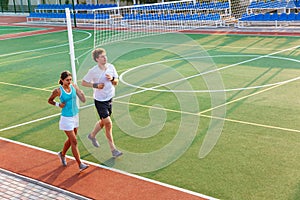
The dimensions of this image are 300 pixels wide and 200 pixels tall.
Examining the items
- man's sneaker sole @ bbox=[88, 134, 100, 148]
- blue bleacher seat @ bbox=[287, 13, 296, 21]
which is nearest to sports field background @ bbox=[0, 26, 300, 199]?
man's sneaker sole @ bbox=[88, 134, 100, 148]

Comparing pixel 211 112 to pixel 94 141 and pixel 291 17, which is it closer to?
pixel 94 141

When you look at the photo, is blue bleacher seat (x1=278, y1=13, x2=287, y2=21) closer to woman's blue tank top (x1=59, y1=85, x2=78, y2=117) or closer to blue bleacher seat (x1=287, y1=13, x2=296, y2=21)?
blue bleacher seat (x1=287, y1=13, x2=296, y2=21)

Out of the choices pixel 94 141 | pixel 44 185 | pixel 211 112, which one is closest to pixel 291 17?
pixel 211 112

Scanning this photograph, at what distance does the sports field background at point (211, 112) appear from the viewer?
7243 mm

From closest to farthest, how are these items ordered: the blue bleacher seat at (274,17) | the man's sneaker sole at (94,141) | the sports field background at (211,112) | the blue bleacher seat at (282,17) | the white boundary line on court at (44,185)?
the white boundary line on court at (44,185)
the sports field background at (211,112)
the man's sneaker sole at (94,141)
the blue bleacher seat at (282,17)
the blue bleacher seat at (274,17)

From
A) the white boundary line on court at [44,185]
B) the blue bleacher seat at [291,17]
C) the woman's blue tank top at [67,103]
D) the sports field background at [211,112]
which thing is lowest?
the white boundary line on court at [44,185]

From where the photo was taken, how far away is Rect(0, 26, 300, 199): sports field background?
7243mm

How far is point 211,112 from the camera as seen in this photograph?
10758 mm

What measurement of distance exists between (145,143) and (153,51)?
12.1m

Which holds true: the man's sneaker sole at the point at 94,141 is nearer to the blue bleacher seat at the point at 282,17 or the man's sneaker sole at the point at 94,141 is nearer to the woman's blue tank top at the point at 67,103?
the woman's blue tank top at the point at 67,103

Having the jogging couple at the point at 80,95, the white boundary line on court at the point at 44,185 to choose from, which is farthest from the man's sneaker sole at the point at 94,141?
the white boundary line on court at the point at 44,185

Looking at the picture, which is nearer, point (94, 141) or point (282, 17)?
point (94, 141)

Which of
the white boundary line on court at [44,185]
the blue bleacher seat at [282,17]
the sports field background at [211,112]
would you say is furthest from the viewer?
the blue bleacher seat at [282,17]

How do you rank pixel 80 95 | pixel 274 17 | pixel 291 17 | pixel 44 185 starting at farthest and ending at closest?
pixel 274 17
pixel 291 17
pixel 80 95
pixel 44 185
